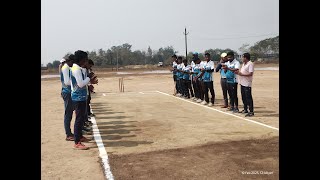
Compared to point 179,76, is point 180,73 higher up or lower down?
higher up

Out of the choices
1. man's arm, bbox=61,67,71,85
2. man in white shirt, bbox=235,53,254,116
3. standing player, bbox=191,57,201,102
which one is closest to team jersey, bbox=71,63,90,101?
man's arm, bbox=61,67,71,85

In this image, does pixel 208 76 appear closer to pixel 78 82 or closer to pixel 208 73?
pixel 208 73

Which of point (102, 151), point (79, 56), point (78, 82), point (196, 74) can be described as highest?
point (79, 56)

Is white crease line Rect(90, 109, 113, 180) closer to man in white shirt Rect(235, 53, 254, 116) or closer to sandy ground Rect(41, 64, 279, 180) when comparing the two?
sandy ground Rect(41, 64, 279, 180)

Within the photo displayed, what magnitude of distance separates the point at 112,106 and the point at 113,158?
7.81m

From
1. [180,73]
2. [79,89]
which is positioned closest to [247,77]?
[79,89]

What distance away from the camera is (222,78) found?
39.1 feet

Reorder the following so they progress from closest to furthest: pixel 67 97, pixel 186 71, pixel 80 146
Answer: pixel 80 146 < pixel 67 97 < pixel 186 71

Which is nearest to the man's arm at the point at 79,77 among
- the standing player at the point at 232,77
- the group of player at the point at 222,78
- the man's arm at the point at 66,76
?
the man's arm at the point at 66,76

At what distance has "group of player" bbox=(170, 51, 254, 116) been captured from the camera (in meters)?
10.1

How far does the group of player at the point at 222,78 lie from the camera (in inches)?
398

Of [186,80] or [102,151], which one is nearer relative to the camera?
[102,151]

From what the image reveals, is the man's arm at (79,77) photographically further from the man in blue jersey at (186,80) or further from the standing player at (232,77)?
the man in blue jersey at (186,80)
